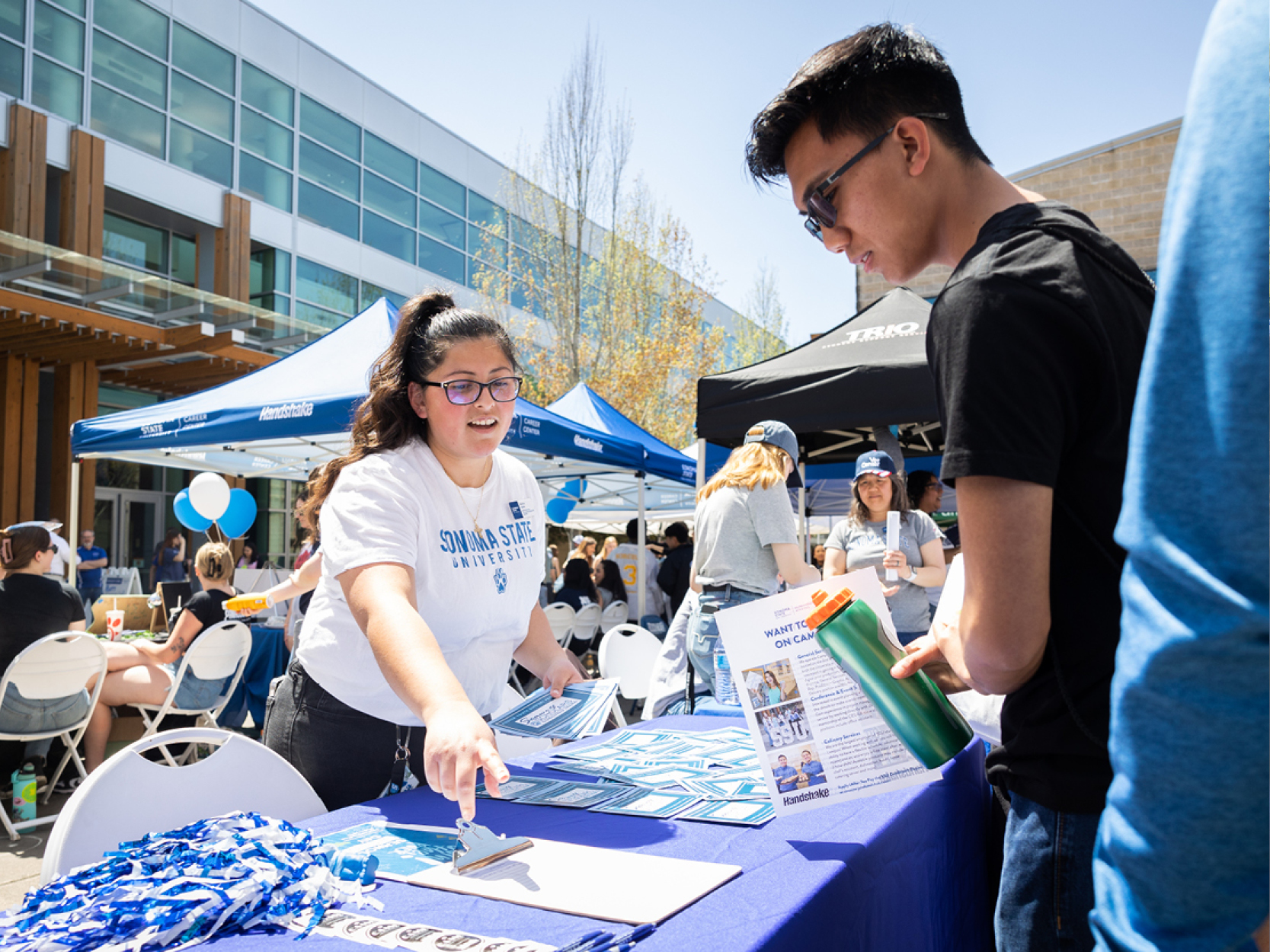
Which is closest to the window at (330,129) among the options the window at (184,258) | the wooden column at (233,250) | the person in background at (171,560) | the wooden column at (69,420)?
the wooden column at (233,250)

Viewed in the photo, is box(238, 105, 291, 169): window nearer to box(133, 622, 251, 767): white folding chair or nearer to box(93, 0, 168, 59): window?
box(93, 0, 168, 59): window

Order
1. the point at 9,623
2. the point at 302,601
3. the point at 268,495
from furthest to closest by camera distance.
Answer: the point at 268,495, the point at 302,601, the point at 9,623

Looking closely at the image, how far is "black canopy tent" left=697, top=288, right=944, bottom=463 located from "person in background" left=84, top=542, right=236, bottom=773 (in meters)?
3.30

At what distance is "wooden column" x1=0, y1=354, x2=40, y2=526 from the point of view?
12.5 m

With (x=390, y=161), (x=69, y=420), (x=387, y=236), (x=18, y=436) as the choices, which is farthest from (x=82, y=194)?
(x=390, y=161)

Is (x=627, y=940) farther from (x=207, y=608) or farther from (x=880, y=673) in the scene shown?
(x=207, y=608)

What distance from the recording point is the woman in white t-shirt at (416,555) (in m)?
1.58

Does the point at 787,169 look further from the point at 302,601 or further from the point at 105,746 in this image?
the point at 105,746

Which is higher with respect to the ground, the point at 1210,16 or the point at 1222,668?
the point at 1210,16

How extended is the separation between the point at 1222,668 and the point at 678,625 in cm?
348

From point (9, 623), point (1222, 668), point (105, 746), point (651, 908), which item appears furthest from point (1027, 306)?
point (105, 746)

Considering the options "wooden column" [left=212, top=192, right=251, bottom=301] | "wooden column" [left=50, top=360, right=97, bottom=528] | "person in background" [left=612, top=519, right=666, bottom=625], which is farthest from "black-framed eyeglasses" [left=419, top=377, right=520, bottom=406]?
"wooden column" [left=212, top=192, right=251, bottom=301]

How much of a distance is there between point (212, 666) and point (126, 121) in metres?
13.7

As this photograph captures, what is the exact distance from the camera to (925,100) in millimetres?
1028
